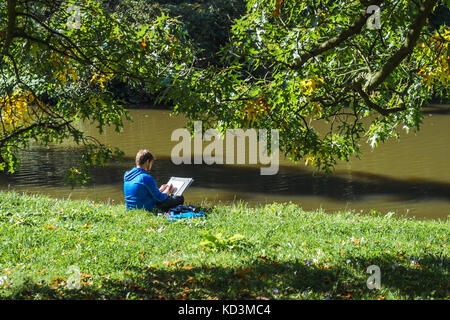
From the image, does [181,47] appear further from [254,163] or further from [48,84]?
[254,163]

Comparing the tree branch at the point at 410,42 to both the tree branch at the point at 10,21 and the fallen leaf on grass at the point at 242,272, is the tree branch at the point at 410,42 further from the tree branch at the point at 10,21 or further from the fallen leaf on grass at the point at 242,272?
the tree branch at the point at 10,21

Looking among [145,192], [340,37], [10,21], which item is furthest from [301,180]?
[10,21]

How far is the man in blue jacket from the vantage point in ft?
23.4

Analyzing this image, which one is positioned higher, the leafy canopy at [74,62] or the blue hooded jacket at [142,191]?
the leafy canopy at [74,62]

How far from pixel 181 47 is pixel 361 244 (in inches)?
105

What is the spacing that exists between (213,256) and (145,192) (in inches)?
97.3

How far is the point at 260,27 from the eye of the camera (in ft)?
16.4

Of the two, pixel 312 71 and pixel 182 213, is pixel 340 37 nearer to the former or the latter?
pixel 312 71

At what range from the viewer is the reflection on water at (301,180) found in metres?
10.9

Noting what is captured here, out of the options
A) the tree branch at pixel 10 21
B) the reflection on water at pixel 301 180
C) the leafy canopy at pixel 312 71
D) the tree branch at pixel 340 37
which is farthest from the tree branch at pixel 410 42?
the reflection on water at pixel 301 180

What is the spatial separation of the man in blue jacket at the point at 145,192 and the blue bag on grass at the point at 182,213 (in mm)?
161

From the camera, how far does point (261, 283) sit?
4.29 meters
